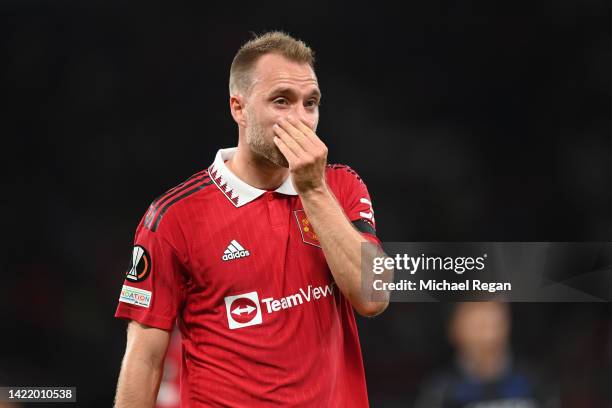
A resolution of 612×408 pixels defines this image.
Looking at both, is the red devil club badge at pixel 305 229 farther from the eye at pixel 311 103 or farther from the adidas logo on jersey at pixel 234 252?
the eye at pixel 311 103

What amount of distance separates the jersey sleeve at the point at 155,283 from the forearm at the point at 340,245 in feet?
1.46

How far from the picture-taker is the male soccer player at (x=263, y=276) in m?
2.35

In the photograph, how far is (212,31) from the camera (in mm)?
6719

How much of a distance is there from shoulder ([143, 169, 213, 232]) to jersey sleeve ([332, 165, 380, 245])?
1.40 feet

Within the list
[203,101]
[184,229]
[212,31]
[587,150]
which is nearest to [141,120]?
[203,101]

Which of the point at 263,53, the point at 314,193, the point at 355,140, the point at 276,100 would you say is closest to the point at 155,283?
the point at 314,193

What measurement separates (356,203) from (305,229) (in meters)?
0.19

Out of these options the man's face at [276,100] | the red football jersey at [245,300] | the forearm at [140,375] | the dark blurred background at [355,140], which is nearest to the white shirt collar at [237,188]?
the red football jersey at [245,300]

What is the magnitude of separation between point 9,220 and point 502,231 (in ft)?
12.9

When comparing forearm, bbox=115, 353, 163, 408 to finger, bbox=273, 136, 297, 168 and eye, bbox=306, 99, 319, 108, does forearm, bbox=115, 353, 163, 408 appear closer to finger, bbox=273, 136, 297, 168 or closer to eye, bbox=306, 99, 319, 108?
finger, bbox=273, 136, 297, 168

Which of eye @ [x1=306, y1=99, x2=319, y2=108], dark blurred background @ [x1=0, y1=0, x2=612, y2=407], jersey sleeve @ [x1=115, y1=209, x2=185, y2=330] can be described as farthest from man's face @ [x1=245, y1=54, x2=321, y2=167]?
dark blurred background @ [x1=0, y1=0, x2=612, y2=407]

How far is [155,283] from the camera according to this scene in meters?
2.42

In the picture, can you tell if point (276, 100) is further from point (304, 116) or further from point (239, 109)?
point (239, 109)

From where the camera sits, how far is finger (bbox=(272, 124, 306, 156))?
91.3 inches
